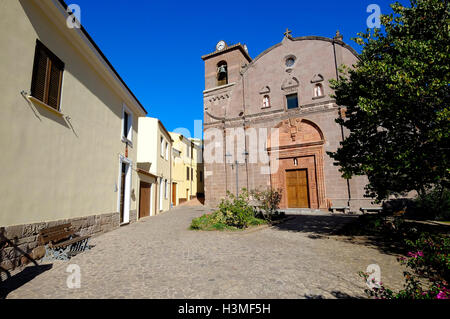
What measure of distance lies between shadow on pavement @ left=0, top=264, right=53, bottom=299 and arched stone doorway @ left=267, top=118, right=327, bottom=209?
634 inches

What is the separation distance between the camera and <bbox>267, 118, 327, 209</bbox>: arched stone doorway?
58.0 feet

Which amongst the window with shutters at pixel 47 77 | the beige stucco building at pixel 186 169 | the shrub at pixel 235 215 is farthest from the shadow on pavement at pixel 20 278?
the beige stucco building at pixel 186 169

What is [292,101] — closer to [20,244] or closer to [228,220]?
[228,220]

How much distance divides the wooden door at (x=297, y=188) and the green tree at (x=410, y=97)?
36.7ft

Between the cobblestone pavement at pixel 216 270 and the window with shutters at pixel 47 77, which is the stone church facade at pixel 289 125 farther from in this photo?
the window with shutters at pixel 47 77

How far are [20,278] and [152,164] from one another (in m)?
11.7

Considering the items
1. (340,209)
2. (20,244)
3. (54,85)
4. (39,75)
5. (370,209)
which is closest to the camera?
(20,244)

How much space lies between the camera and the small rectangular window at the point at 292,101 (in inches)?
774

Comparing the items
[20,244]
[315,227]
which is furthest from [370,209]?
[20,244]

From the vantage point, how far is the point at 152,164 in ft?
51.5
